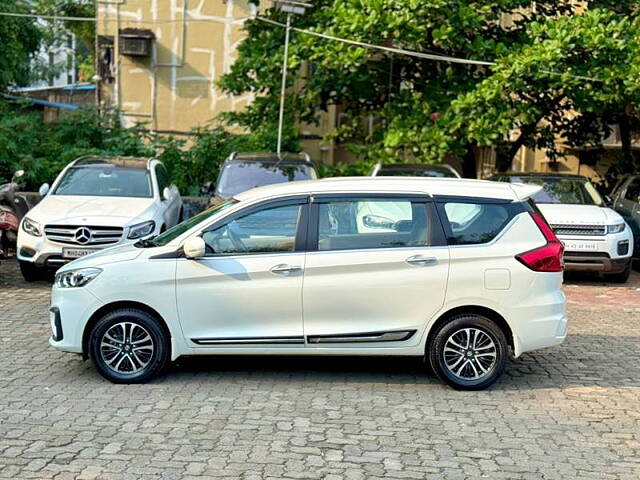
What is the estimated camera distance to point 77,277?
287 inches

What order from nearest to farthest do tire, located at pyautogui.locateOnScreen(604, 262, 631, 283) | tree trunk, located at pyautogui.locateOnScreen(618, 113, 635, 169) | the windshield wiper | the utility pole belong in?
the windshield wiper
tire, located at pyautogui.locateOnScreen(604, 262, 631, 283)
the utility pole
tree trunk, located at pyautogui.locateOnScreen(618, 113, 635, 169)

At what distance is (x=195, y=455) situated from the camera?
566 cm

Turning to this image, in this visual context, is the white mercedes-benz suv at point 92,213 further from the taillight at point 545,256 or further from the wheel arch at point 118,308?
the taillight at point 545,256

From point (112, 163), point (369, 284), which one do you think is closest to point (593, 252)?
point (369, 284)

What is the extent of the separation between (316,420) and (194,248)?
174 centimetres

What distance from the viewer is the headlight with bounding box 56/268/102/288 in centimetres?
724

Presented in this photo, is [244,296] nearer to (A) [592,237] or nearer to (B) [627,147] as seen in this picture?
(A) [592,237]

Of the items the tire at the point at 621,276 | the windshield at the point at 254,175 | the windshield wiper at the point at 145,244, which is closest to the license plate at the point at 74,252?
the windshield at the point at 254,175

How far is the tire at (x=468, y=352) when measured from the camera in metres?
7.24

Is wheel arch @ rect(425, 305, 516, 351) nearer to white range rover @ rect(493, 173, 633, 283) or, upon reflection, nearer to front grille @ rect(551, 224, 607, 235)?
white range rover @ rect(493, 173, 633, 283)

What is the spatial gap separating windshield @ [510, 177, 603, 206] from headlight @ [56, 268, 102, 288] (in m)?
8.66

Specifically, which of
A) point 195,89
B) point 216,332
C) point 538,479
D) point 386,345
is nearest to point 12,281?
point 216,332

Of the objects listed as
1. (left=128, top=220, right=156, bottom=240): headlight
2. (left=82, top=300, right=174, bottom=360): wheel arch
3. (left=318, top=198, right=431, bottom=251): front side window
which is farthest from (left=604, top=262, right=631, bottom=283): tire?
(left=82, top=300, right=174, bottom=360): wheel arch

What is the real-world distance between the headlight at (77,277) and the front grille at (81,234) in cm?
437
